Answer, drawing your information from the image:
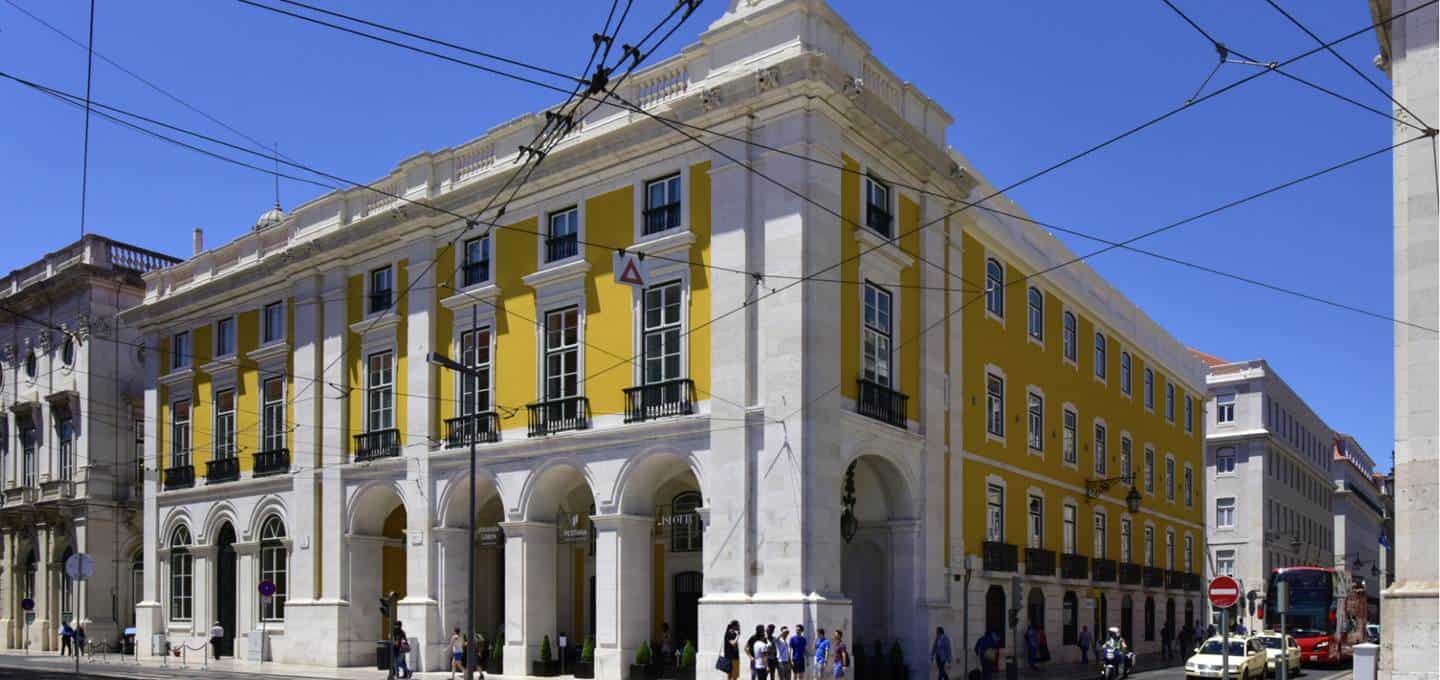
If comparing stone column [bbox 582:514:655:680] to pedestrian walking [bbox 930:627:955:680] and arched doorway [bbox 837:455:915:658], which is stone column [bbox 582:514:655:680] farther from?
pedestrian walking [bbox 930:627:955:680]

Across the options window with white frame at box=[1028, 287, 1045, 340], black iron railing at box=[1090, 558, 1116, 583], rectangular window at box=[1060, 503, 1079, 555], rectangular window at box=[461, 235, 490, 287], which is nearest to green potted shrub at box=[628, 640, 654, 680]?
rectangular window at box=[461, 235, 490, 287]

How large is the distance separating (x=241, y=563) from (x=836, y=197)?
74.5 ft

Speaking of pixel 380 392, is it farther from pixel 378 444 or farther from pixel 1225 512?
pixel 1225 512

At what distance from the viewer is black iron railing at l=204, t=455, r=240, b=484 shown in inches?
1577

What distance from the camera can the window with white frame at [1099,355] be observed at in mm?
43312

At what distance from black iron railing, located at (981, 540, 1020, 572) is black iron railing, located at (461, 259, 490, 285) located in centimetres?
1399

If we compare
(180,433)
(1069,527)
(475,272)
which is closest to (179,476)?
(180,433)

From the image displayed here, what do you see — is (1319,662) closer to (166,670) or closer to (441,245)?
(441,245)

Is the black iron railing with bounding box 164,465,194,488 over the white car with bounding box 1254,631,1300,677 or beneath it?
over

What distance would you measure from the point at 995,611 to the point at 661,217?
526 inches

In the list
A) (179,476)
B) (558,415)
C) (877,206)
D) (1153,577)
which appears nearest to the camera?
(877,206)

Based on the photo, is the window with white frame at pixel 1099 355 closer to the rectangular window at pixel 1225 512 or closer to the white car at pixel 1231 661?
the white car at pixel 1231 661

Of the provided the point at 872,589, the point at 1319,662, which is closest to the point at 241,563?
the point at 872,589

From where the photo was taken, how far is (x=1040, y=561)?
35969 millimetres
